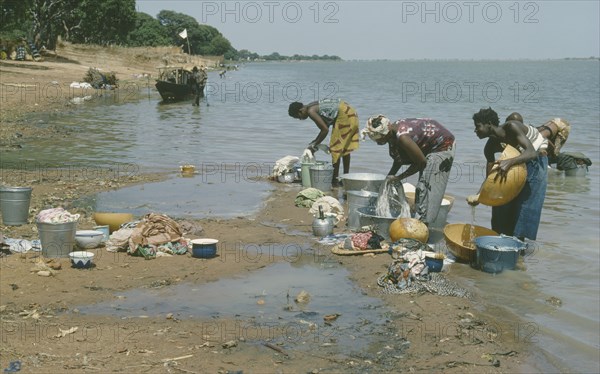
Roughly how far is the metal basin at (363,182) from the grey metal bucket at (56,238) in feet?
14.2

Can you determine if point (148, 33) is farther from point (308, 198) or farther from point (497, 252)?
point (497, 252)

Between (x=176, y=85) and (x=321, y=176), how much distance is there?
2711cm

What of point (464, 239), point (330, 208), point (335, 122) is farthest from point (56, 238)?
point (335, 122)

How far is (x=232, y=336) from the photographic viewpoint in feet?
18.6

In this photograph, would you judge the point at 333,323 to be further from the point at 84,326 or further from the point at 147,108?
the point at 147,108

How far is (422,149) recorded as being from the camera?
8.33 metres

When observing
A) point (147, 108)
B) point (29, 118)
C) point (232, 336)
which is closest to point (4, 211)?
point (232, 336)

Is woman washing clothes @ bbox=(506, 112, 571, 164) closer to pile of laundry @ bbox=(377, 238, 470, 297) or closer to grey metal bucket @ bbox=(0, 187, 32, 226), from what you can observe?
pile of laundry @ bbox=(377, 238, 470, 297)

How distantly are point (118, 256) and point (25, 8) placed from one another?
32.3m

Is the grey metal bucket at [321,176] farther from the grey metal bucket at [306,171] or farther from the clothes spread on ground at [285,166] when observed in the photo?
the clothes spread on ground at [285,166]

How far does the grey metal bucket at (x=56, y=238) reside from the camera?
7430 mm

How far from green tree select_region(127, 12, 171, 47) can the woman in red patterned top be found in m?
95.9

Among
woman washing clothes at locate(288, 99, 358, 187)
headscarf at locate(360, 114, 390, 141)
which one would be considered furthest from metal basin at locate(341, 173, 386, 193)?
headscarf at locate(360, 114, 390, 141)

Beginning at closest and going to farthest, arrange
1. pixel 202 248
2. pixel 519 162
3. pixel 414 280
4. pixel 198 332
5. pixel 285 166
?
pixel 198 332 → pixel 414 280 → pixel 519 162 → pixel 202 248 → pixel 285 166
